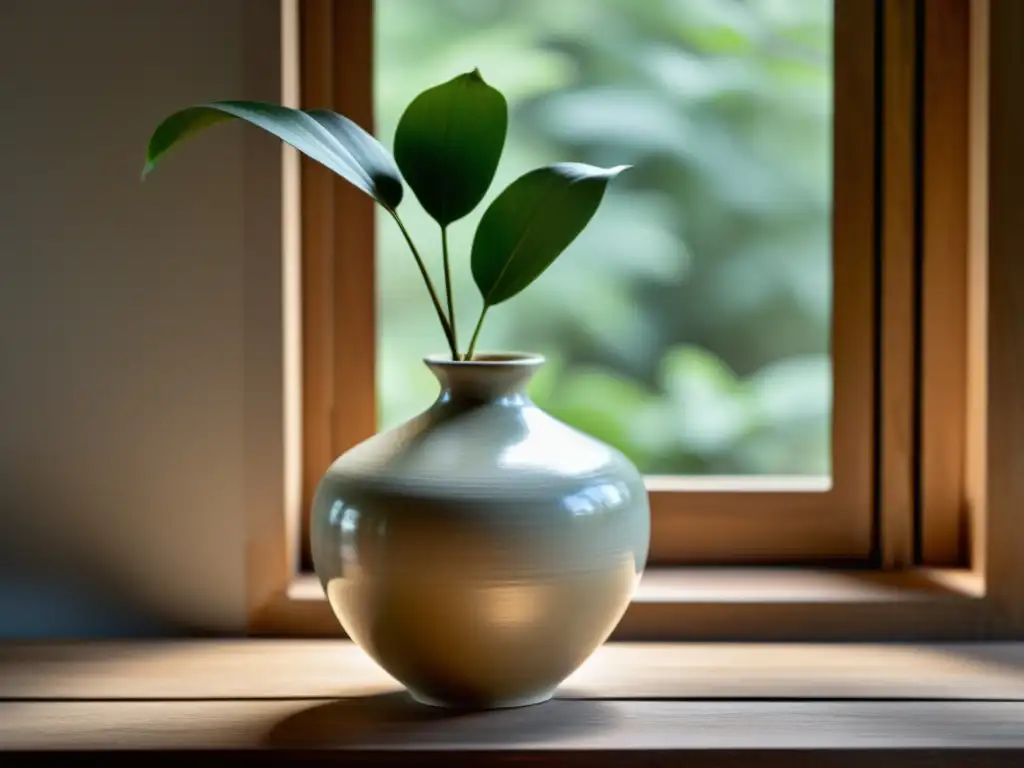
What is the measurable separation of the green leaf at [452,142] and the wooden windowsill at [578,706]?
39 centimetres

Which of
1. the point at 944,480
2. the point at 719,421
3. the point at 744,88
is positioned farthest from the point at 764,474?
the point at 744,88

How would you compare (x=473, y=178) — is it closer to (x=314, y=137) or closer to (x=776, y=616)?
(x=314, y=137)

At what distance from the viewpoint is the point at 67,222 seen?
121 cm

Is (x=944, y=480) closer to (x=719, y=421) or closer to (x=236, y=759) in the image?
(x=719, y=421)

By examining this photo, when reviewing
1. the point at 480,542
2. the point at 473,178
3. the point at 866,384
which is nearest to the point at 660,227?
the point at 866,384

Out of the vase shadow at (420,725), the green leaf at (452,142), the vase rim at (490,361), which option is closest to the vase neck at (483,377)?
the vase rim at (490,361)

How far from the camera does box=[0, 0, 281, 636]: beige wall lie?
3.92 feet

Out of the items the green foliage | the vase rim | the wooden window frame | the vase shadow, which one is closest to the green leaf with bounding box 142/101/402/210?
the green foliage

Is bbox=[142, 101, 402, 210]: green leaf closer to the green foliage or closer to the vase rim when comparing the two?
the green foliage

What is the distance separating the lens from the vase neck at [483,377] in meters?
1.01

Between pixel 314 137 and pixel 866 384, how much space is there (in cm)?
62

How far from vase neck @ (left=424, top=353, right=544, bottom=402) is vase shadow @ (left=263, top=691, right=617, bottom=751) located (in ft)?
0.79

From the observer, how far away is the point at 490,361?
3.39 feet

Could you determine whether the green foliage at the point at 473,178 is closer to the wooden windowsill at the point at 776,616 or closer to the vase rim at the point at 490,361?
the vase rim at the point at 490,361
